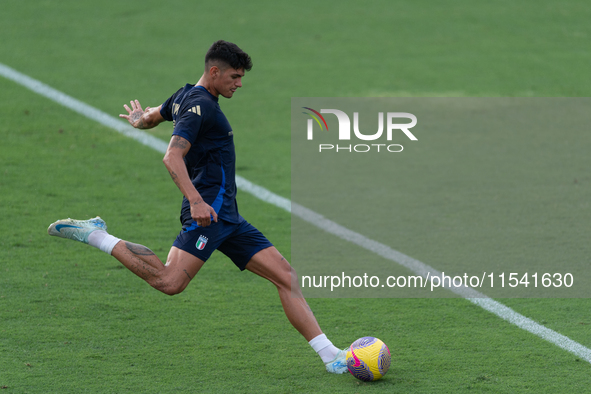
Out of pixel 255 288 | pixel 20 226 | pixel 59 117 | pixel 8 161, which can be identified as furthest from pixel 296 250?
pixel 59 117

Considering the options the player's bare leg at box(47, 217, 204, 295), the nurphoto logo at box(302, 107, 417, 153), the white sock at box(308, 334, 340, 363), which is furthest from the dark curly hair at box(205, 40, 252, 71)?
the nurphoto logo at box(302, 107, 417, 153)

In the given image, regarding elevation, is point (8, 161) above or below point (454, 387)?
above

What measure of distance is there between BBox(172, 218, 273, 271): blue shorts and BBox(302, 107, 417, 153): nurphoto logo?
6107 mm

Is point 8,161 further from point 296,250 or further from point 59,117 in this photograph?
point 296,250

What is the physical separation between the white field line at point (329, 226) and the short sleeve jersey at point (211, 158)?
2.41m

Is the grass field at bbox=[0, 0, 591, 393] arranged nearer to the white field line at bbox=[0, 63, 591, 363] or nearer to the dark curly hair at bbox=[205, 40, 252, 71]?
the white field line at bbox=[0, 63, 591, 363]

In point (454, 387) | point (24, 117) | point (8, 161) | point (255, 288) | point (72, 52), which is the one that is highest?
point (72, 52)

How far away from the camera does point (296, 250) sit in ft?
26.0

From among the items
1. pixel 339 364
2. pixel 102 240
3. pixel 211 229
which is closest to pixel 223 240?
pixel 211 229

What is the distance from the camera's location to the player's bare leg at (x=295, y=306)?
5250mm

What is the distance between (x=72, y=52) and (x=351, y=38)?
221 inches

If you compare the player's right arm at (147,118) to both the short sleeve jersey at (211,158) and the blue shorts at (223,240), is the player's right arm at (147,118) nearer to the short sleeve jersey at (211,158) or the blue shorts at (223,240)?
the short sleeve jersey at (211,158)

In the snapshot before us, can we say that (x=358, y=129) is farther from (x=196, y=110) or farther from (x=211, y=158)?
(x=196, y=110)

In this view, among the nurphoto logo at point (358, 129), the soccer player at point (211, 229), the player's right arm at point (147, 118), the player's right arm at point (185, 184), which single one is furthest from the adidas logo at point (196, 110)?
the nurphoto logo at point (358, 129)
